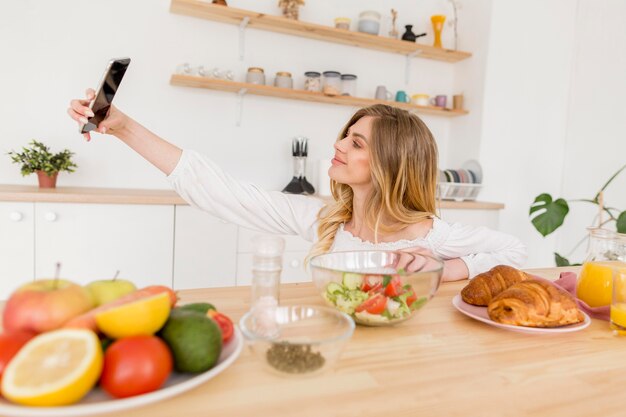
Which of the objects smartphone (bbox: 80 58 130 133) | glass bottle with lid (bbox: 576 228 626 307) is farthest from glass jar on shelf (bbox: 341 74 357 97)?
glass bottle with lid (bbox: 576 228 626 307)

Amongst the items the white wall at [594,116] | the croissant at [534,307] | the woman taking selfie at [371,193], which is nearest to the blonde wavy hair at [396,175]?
the woman taking selfie at [371,193]

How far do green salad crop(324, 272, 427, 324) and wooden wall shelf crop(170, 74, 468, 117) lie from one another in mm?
2067

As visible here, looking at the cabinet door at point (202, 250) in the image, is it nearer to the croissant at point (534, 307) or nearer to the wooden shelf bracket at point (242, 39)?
the wooden shelf bracket at point (242, 39)

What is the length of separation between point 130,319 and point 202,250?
1.84 m

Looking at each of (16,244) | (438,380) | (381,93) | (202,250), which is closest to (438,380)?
(438,380)

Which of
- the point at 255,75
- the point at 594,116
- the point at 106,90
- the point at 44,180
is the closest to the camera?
the point at 106,90

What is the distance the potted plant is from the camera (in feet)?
7.37

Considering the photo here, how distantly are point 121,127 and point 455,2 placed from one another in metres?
2.88

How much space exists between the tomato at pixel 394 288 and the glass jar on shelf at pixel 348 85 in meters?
2.33

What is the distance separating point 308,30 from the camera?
2789 mm

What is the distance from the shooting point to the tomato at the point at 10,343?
0.45 metres

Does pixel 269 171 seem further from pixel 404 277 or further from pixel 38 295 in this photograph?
pixel 38 295

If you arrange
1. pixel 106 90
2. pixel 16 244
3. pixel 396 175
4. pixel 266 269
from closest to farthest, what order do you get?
pixel 266 269 < pixel 106 90 < pixel 396 175 < pixel 16 244

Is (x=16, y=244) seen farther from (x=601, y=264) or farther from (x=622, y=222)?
(x=622, y=222)
